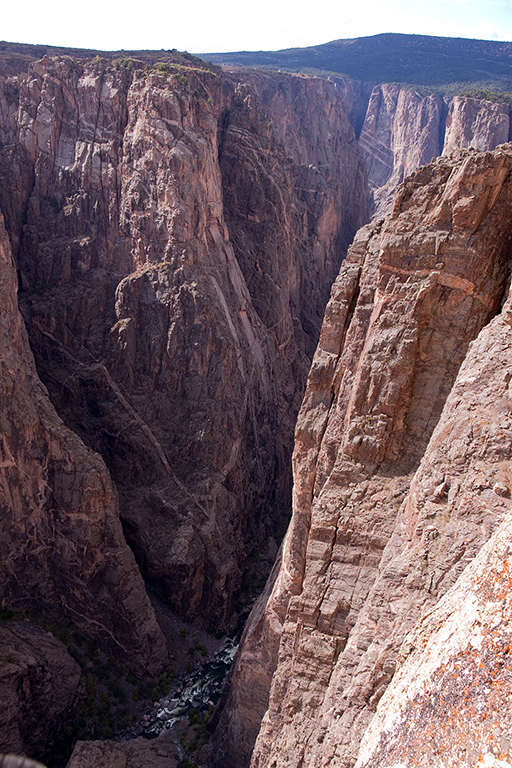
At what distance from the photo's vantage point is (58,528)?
3506 centimetres

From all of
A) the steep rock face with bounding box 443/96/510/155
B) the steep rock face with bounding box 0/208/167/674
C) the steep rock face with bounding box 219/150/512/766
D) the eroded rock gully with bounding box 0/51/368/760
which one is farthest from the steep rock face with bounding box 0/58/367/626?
the steep rock face with bounding box 443/96/510/155

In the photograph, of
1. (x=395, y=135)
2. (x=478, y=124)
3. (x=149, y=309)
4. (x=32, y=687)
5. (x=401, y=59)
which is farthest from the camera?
(x=401, y=59)

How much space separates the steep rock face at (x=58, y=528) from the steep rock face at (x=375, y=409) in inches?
629

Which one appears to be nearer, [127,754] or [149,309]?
[127,754]

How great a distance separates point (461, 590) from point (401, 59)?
15508 centimetres

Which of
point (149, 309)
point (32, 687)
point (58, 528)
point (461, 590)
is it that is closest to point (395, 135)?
point (149, 309)

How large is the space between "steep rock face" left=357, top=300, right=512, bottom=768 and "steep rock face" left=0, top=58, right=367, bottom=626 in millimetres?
27311

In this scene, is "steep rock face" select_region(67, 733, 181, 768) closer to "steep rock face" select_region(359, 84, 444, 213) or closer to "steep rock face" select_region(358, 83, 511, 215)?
"steep rock face" select_region(358, 83, 511, 215)

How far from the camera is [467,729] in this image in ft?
30.5

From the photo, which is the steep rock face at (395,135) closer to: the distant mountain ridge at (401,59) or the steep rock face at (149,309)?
the distant mountain ridge at (401,59)

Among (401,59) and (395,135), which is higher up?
(401,59)

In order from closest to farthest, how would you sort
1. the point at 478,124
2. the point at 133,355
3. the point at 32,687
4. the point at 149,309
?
the point at 32,687
the point at 133,355
the point at 149,309
the point at 478,124

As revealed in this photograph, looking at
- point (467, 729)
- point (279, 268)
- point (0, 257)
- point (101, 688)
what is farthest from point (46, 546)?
point (279, 268)

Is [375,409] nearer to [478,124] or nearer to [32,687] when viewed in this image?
[32,687]
